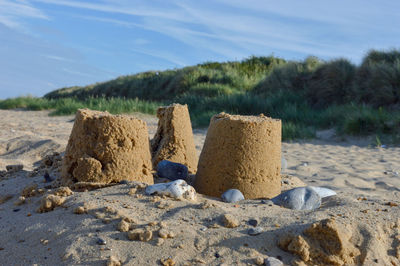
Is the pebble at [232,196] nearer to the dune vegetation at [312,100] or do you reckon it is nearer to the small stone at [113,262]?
the small stone at [113,262]

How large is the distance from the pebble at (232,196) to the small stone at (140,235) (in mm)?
891

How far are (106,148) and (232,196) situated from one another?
1.02 m

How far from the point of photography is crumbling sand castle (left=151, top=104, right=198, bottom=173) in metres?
3.79

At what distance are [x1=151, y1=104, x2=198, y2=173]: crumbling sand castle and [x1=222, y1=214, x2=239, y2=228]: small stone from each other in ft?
4.67

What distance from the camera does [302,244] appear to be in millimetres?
2260

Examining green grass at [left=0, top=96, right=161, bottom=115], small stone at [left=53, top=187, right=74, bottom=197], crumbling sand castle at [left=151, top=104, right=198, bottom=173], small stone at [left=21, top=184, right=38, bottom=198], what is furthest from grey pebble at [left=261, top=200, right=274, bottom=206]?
green grass at [left=0, top=96, right=161, bottom=115]

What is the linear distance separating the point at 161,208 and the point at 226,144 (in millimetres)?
808

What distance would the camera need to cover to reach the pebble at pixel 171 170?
352cm

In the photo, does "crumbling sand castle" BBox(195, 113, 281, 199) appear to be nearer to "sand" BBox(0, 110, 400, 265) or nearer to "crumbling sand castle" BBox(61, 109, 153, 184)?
"sand" BBox(0, 110, 400, 265)

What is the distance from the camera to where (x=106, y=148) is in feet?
10.1

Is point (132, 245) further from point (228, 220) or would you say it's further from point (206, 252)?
point (228, 220)

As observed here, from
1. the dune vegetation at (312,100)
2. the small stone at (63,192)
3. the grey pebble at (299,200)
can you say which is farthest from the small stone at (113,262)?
the dune vegetation at (312,100)

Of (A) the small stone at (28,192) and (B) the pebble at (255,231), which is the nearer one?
(B) the pebble at (255,231)

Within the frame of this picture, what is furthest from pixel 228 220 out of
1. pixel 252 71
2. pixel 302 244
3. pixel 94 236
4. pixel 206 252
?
pixel 252 71
